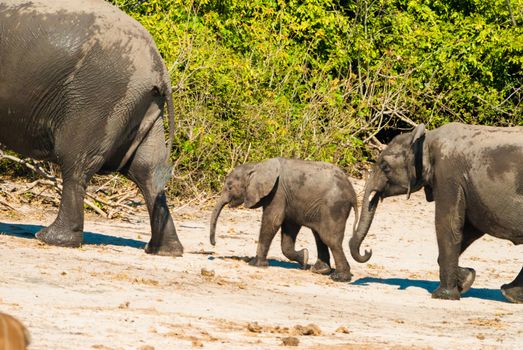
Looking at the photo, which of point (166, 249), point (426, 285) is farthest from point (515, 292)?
point (166, 249)

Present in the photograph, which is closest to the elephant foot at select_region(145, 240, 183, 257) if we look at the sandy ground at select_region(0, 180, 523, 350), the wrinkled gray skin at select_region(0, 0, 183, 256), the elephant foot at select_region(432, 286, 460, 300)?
the sandy ground at select_region(0, 180, 523, 350)

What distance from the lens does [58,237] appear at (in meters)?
11.2

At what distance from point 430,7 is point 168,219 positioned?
10.5 meters

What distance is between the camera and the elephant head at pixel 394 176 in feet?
37.1

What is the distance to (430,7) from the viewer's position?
69.1 feet

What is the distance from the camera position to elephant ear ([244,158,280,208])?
11.9 m

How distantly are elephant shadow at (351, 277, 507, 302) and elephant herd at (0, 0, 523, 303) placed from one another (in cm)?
28

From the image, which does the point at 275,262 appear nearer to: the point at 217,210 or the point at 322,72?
the point at 217,210

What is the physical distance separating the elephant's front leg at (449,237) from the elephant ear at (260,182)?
1843 mm

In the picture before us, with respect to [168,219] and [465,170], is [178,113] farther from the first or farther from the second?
[465,170]

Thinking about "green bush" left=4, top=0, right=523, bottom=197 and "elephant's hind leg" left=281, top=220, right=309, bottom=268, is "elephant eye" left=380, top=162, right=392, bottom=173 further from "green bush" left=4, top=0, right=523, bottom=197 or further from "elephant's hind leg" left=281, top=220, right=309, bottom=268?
"green bush" left=4, top=0, right=523, bottom=197

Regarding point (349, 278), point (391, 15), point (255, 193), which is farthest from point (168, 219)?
point (391, 15)

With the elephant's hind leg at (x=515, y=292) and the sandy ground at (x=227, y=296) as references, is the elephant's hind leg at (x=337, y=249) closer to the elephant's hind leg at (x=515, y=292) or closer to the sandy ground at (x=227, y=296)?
the sandy ground at (x=227, y=296)

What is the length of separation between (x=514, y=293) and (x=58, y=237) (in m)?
4.47
